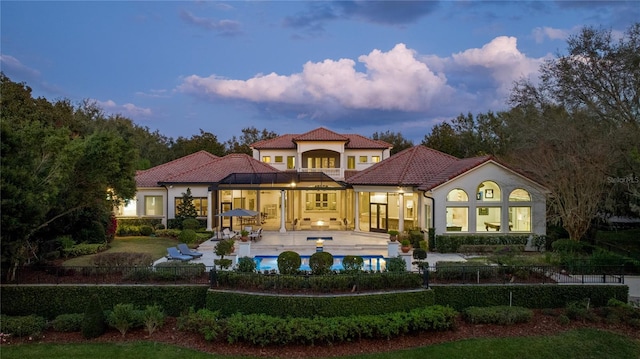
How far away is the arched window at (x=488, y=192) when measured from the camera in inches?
906

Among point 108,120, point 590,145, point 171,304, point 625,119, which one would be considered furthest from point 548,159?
point 108,120

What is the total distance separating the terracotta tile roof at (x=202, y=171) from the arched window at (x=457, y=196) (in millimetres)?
14777

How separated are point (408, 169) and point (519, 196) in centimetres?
709

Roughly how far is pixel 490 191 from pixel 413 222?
17.4ft

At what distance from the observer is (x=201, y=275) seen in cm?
1599

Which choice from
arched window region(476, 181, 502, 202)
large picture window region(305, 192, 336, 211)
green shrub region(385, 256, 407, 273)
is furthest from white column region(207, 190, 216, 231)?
arched window region(476, 181, 502, 202)

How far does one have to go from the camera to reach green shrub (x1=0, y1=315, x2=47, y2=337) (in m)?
13.4

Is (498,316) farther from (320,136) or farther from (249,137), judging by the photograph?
(249,137)

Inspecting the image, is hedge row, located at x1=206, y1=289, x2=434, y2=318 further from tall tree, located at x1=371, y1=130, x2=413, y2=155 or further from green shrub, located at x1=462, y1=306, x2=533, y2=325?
tall tree, located at x1=371, y1=130, x2=413, y2=155

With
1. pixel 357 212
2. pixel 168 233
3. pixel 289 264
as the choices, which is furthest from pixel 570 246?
pixel 168 233

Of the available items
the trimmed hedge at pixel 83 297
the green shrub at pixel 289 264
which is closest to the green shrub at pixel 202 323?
the trimmed hedge at pixel 83 297

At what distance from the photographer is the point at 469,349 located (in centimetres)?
1267

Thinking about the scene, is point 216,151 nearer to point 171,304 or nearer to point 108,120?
point 108,120

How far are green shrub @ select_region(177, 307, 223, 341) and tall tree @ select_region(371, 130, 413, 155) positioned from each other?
4771 cm
